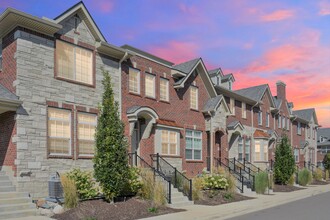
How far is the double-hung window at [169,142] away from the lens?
2077cm

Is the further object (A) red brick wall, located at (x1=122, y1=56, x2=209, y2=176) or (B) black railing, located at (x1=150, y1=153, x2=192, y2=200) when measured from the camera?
(A) red brick wall, located at (x1=122, y1=56, x2=209, y2=176)

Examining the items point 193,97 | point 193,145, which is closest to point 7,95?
point 193,145

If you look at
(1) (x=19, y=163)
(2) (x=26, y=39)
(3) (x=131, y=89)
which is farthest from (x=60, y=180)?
(3) (x=131, y=89)

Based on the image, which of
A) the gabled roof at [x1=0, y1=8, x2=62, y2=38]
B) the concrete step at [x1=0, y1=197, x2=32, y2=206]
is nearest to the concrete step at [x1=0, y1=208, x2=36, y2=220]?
the concrete step at [x1=0, y1=197, x2=32, y2=206]

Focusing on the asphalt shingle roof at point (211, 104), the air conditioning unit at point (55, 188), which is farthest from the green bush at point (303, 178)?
the air conditioning unit at point (55, 188)

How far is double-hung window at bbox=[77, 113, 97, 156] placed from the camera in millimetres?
15979

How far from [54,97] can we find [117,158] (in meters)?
3.86

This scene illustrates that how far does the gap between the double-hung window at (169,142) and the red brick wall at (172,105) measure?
76 cm

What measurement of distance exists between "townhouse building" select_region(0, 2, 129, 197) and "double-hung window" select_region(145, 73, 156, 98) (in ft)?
12.2

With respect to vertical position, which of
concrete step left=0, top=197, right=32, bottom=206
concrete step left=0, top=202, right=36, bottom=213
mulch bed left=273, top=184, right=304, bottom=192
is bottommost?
mulch bed left=273, top=184, right=304, bottom=192

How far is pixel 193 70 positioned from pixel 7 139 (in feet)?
42.0

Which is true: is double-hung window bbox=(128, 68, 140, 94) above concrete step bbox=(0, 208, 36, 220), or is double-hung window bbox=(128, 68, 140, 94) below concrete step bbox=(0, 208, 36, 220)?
above

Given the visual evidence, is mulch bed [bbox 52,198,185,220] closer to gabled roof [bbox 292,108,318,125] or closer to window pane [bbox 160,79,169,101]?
window pane [bbox 160,79,169,101]

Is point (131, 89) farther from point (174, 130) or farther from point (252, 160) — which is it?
point (252, 160)
